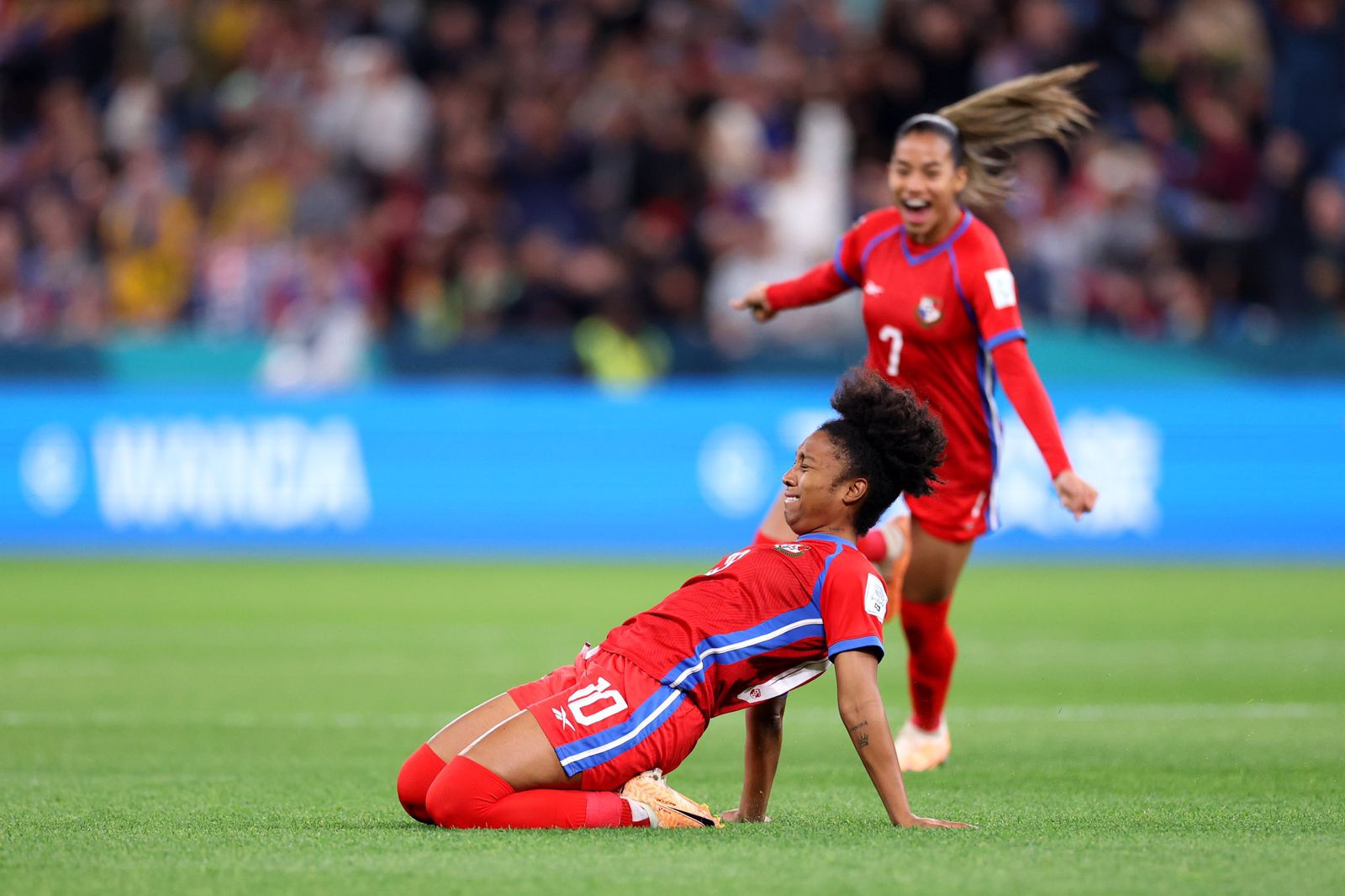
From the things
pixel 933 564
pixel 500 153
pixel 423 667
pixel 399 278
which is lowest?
pixel 423 667

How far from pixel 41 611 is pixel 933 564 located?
7.26m

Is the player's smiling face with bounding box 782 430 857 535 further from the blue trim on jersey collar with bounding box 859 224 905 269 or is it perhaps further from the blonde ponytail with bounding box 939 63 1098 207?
the blonde ponytail with bounding box 939 63 1098 207

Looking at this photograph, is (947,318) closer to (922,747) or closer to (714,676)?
(922,747)

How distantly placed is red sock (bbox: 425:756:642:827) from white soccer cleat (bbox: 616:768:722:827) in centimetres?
9

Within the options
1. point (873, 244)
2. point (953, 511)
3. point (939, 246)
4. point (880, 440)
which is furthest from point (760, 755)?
point (873, 244)

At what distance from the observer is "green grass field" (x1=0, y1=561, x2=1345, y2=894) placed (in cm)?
435

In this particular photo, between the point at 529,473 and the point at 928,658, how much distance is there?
342 inches

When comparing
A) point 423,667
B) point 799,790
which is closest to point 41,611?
point 423,667

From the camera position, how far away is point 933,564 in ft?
22.3

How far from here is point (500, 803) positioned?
485cm

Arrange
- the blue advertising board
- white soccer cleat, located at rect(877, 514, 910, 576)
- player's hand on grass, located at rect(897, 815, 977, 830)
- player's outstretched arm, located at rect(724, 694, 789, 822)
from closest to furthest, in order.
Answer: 1. player's hand on grass, located at rect(897, 815, 977, 830)
2. player's outstretched arm, located at rect(724, 694, 789, 822)
3. white soccer cleat, located at rect(877, 514, 910, 576)
4. the blue advertising board

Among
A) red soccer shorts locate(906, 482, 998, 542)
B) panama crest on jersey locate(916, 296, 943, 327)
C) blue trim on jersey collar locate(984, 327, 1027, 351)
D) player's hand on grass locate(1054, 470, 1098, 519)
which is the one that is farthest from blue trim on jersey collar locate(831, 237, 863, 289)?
player's hand on grass locate(1054, 470, 1098, 519)

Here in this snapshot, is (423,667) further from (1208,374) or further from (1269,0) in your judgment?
(1269,0)

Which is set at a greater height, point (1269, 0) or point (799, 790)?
point (1269, 0)
